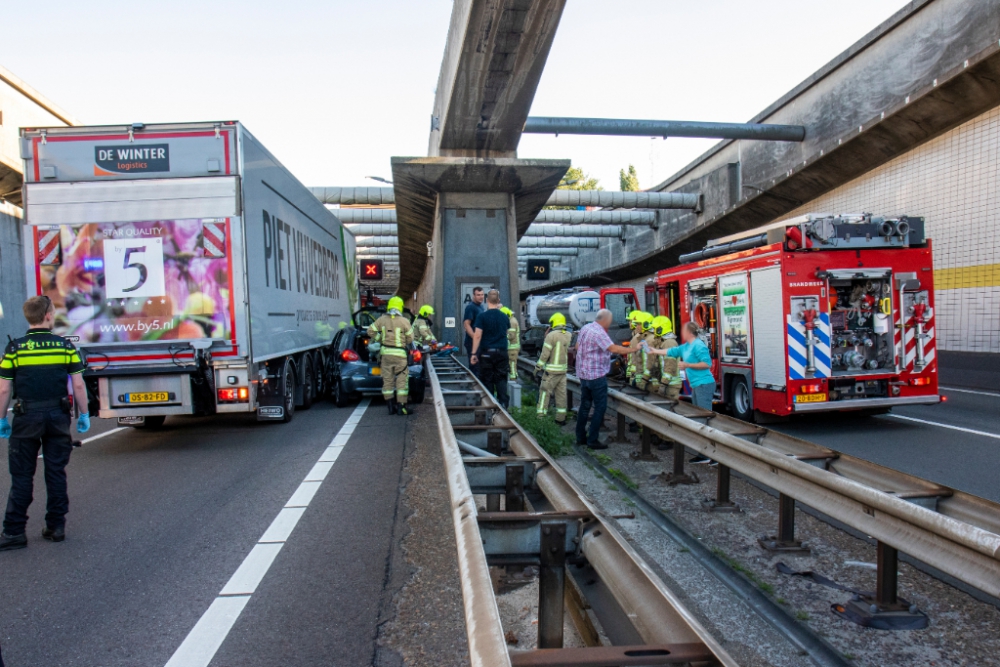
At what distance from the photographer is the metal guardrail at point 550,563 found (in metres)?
2.27

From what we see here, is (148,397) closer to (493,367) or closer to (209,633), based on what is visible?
(493,367)

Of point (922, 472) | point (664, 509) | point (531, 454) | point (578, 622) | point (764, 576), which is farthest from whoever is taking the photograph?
point (922, 472)

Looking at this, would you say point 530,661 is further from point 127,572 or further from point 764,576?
point 127,572

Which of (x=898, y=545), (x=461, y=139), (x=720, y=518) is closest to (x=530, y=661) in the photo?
(x=898, y=545)

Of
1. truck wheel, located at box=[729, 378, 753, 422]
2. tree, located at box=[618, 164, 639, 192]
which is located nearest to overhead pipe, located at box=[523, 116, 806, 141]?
truck wheel, located at box=[729, 378, 753, 422]

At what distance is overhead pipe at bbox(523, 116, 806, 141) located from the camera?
17.7 m

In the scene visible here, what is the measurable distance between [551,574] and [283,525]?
10.9ft

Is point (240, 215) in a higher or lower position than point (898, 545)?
higher

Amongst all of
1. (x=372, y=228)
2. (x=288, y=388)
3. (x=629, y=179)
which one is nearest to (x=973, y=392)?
(x=288, y=388)

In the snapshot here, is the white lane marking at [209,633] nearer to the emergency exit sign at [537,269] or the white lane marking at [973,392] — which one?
the white lane marking at [973,392]

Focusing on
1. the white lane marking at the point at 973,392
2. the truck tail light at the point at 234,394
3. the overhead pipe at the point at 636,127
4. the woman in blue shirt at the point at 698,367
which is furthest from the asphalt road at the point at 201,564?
the white lane marking at the point at 973,392

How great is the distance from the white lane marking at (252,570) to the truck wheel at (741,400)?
8.13 meters

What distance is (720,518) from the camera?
6.09 meters

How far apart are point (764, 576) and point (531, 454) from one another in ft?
5.55
